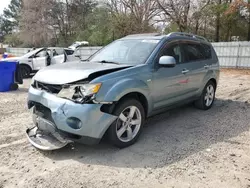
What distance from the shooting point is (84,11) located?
A: 35906 millimetres

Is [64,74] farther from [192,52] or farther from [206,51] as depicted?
[206,51]

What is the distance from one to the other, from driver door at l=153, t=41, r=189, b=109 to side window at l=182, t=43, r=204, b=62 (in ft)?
0.65

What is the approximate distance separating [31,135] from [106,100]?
144 cm

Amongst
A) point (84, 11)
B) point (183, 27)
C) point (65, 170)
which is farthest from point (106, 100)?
point (84, 11)

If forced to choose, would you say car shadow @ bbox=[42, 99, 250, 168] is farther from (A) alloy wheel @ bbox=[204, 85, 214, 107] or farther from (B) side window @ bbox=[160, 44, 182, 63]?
(B) side window @ bbox=[160, 44, 182, 63]

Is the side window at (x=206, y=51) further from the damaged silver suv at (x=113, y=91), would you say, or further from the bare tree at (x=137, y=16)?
the bare tree at (x=137, y=16)

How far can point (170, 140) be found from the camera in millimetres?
3949

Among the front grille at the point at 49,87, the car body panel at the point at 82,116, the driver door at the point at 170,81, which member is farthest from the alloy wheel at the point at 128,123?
the front grille at the point at 49,87

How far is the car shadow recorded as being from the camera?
3.32 m

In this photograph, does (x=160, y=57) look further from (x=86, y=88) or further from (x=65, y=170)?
(x=65, y=170)

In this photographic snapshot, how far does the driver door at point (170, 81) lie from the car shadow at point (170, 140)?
53 centimetres

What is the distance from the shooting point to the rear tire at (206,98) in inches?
220

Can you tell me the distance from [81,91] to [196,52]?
315 cm

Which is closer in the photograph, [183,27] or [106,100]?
[106,100]
